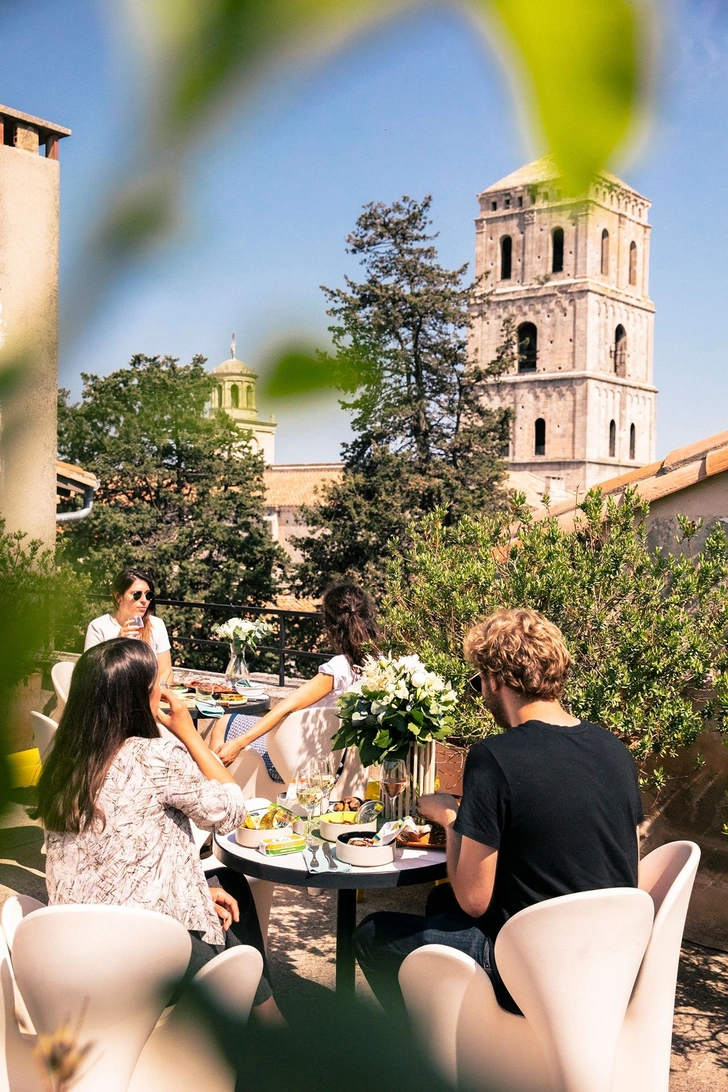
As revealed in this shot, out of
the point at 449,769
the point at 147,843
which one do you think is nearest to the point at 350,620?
the point at 449,769

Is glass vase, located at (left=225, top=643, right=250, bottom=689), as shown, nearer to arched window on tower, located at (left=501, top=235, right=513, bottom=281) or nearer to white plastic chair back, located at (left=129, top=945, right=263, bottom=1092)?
arched window on tower, located at (left=501, top=235, right=513, bottom=281)

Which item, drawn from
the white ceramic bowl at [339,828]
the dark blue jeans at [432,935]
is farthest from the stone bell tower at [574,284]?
the white ceramic bowl at [339,828]

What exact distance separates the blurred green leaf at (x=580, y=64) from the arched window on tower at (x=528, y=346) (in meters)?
0.31

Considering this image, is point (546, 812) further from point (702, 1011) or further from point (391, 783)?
point (702, 1011)

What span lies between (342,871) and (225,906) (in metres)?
0.45

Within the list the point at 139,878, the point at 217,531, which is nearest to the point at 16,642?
the point at 217,531

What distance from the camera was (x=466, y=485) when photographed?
927 inches

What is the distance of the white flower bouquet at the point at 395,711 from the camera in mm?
3047

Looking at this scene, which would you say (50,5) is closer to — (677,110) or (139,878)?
(677,110)

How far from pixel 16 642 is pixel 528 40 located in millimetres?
211

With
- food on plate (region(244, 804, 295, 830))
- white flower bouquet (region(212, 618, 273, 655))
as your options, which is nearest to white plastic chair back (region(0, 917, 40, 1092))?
food on plate (region(244, 804, 295, 830))

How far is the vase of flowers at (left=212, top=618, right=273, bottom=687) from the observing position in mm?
5438

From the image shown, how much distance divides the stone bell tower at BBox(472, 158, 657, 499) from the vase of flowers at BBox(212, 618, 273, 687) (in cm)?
463

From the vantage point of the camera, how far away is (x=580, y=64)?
25cm
